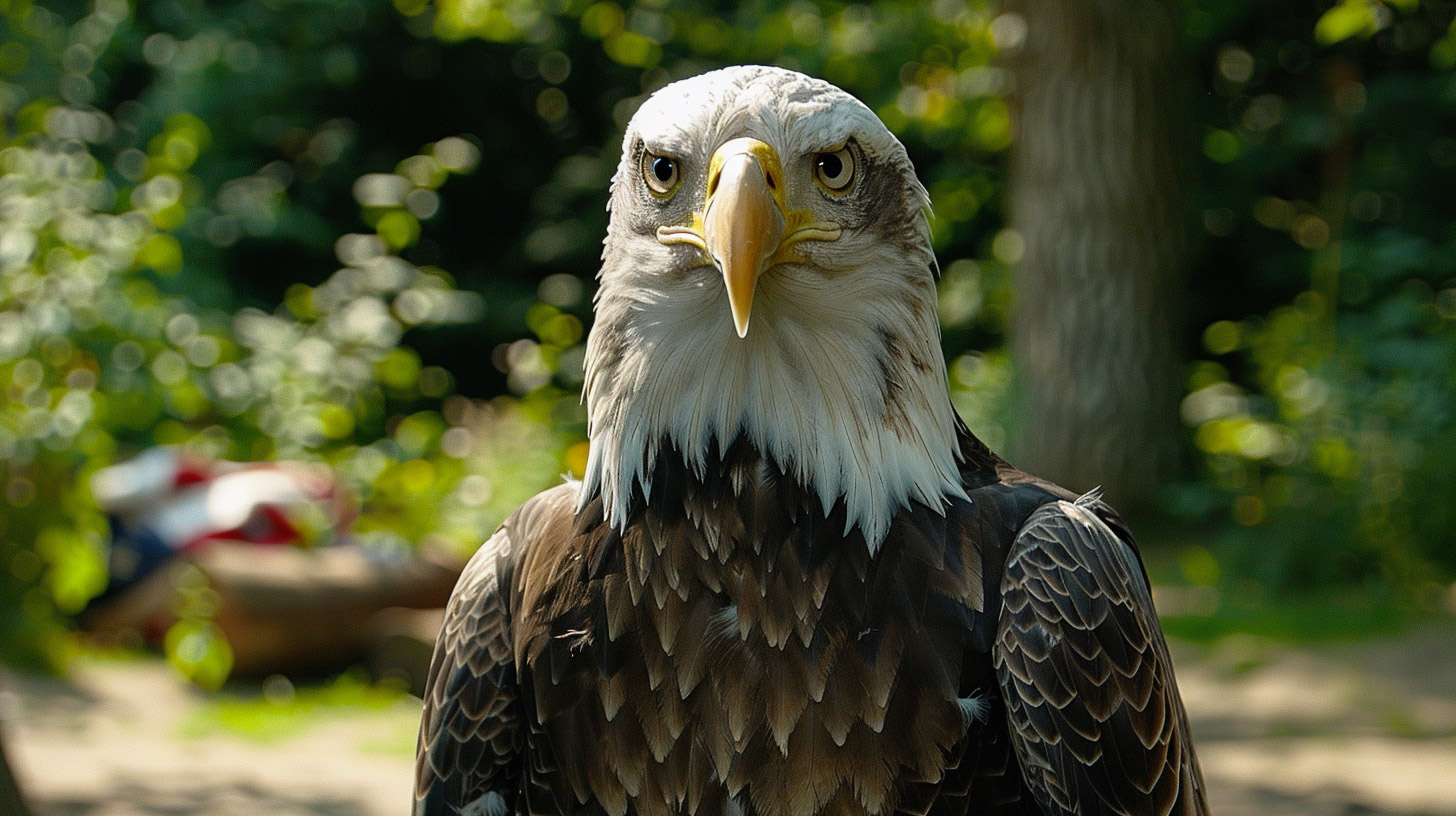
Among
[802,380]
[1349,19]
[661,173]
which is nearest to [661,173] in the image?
[661,173]

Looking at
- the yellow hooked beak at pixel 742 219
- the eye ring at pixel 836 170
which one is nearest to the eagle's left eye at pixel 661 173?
the yellow hooked beak at pixel 742 219

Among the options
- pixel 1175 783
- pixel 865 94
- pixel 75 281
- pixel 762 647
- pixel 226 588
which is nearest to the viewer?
pixel 762 647

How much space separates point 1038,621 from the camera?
239 centimetres

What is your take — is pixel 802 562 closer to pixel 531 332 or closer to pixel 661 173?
pixel 661 173

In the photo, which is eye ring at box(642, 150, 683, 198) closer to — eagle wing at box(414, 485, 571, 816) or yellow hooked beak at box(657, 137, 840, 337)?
yellow hooked beak at box(657, 137, 840, 337)

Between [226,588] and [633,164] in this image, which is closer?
[633,164]

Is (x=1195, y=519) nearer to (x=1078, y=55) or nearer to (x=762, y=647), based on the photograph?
(x=1078, y=55)

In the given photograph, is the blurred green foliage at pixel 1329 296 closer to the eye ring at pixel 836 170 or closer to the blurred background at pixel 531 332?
the blurred background at pixel 531 332

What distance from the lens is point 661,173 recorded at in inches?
94.6

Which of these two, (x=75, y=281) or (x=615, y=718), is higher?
(x=75, y=281)

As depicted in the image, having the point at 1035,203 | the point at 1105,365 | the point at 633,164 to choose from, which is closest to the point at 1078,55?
the point at 1035,203

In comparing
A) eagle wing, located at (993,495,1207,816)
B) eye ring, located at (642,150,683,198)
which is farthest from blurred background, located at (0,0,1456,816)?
eagle wing, located at (993,495,1207,816)

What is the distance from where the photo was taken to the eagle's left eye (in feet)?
7.82

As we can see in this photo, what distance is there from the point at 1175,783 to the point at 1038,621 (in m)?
0.48
